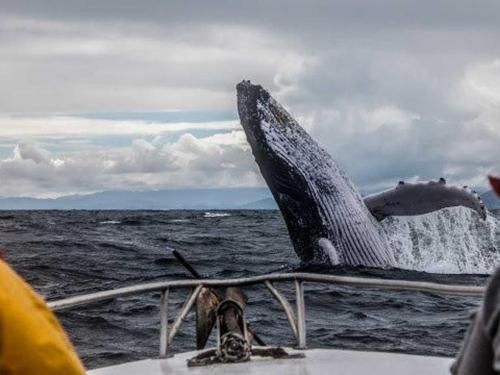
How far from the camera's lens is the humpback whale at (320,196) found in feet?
40.0

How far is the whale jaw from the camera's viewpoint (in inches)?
518

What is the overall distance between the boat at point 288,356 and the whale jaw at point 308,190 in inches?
339

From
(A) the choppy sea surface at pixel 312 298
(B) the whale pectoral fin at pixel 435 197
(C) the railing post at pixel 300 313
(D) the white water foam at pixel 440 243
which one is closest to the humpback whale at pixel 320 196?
(B) the whale pectoral fin at pixel 435 197

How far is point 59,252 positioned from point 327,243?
1092cm

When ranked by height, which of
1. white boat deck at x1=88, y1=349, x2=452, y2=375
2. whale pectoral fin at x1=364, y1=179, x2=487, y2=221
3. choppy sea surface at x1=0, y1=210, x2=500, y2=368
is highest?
whale pectoral fin at x1=364, y1=179, x2=487, y2=221

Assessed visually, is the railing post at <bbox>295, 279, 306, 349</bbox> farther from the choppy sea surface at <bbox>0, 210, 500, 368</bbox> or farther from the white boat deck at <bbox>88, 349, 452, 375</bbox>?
the choppy sea surface at <bbox>0, 210, 500, 368</bbox>

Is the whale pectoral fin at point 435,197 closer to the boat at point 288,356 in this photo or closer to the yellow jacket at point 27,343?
the boat at point 288,356

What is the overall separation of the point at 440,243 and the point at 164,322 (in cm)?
1216

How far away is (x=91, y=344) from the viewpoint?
33.9 feet

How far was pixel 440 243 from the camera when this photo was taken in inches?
629

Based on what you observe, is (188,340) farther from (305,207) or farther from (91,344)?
(305,207)

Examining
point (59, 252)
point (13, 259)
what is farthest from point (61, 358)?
point (59, 252)

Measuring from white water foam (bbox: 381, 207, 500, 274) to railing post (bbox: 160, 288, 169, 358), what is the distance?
10.6 metres

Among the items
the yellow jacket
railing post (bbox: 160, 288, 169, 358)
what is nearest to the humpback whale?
railing post (bbox: 160, 288, 169, 358)
